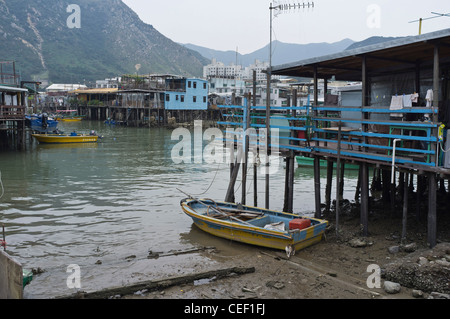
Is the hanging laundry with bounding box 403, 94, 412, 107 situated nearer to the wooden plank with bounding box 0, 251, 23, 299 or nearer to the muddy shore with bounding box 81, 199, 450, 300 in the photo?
the muddy shore with bounding box 81, 199, 450, 300

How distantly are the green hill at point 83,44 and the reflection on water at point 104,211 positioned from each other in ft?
282

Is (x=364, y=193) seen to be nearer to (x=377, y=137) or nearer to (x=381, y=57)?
(x=377, y=137)

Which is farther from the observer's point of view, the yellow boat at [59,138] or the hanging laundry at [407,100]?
the yellow boat at [59,138]

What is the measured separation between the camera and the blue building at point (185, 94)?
193 ft

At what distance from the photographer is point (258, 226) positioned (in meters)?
11.7

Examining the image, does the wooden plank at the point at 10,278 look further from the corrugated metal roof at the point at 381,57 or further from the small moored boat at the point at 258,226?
the corrugated metal roof at the point at 381,57

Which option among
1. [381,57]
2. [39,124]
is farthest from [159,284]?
[39,124]

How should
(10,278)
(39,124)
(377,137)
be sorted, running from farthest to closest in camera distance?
1. (39,124)
2. (377,137)
3. (10,278)

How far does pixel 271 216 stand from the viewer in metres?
12.2

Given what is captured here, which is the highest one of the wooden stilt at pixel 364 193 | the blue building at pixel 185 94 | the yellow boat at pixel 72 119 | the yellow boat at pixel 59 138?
the blue building at pixel 185 94

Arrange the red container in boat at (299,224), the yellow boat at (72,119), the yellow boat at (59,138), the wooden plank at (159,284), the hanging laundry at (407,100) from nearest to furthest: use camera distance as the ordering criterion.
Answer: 1. the wooden plank at (159,284)
2. the hanging laundry at (407,100)
3. the red container in boat at (299,224)
4. the yellow boat at (59,138)
5. the yellow boat at (72,119)

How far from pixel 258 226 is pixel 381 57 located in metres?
5.98

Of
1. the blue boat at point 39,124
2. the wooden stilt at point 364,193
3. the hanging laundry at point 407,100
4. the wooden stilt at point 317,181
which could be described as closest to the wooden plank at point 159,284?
the wooden stilt at point 364,193

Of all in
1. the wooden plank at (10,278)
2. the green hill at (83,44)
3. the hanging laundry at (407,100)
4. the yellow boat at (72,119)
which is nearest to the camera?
the wooden plank at (10,278)
